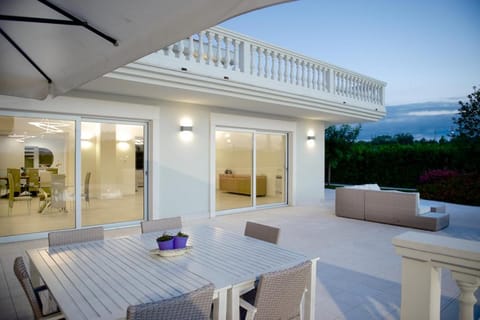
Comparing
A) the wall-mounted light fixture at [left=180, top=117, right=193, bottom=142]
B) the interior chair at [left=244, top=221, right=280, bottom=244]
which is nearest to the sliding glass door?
the wall-mounted light fixture at [left=180, top=117, right=193, bottom=142]

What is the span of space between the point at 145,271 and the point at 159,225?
128cm

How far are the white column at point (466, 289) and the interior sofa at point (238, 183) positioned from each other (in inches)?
269

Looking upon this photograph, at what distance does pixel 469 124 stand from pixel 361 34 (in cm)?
694

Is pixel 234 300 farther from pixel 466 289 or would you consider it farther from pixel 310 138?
pixel 310 138

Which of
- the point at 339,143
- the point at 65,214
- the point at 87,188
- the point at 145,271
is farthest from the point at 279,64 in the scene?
the point at 339,143

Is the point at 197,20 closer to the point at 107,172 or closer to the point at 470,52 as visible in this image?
the point at 107,172

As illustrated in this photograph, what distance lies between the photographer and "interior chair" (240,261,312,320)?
1773mm

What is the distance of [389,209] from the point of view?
680 centimetres

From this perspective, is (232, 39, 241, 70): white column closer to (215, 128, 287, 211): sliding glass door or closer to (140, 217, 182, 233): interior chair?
(215, 128, 287, 211): sliding glass door

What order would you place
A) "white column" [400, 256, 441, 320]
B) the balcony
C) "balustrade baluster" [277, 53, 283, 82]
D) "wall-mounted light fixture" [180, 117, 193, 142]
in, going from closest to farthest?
"white column" [400, 256, 441, 320] < the balcony < "wall-mounted light fixture" [180, 117, 193, 142] < "balustrade baluster" [277, 53, 283, 82]

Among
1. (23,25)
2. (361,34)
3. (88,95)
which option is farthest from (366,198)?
(361,34)

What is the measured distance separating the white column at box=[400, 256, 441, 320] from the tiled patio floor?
5.08 feet

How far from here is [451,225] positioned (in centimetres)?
706

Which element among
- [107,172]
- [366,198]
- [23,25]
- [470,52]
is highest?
[470,52]
